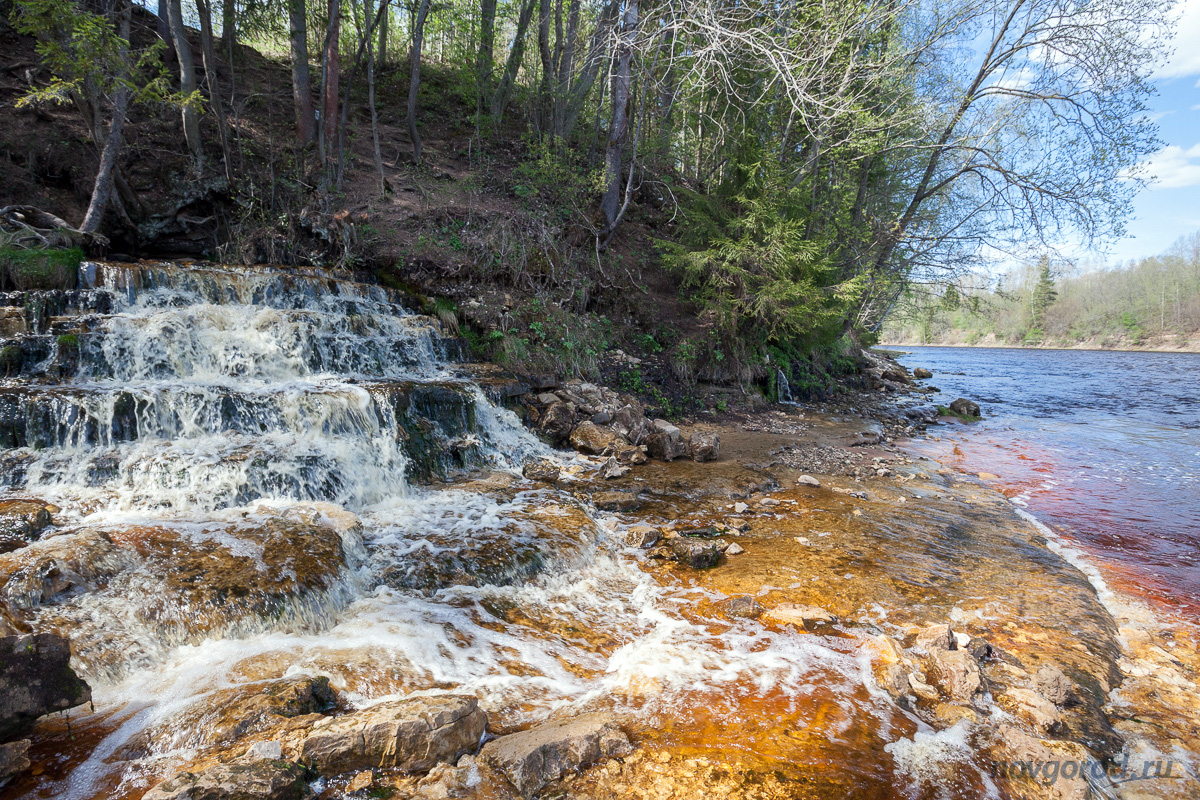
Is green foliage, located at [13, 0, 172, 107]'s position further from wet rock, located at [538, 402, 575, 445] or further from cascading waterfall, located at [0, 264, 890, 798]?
wet rock, located at [538, 402, 575, 445]

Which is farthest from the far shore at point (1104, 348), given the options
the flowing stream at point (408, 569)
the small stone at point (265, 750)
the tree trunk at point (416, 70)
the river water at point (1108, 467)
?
the small stone at point (265, 750)

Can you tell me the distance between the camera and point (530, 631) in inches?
157

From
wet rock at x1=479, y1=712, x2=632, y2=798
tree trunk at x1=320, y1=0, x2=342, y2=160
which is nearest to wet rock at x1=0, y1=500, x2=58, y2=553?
wet rock at x1=479, y1=712, x2=632, y2=798

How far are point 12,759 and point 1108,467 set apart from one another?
12.8 metres

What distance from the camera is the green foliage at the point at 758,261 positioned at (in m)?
10.9

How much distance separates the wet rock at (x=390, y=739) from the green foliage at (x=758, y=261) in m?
9.78

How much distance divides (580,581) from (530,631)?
0.87 metres

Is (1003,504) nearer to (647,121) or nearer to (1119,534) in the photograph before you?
(1119,534)

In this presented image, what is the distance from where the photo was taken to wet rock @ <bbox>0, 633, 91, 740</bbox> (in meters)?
2.45

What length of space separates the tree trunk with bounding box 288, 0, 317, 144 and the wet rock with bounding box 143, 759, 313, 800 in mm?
13924

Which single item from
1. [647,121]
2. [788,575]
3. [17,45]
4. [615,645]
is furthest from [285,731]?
[17,45]

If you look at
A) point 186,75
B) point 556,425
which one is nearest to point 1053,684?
point 556,425

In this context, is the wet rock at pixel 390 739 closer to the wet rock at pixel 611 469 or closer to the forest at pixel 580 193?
the wet rock at pixel 611 469

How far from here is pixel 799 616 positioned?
4.10 meters
